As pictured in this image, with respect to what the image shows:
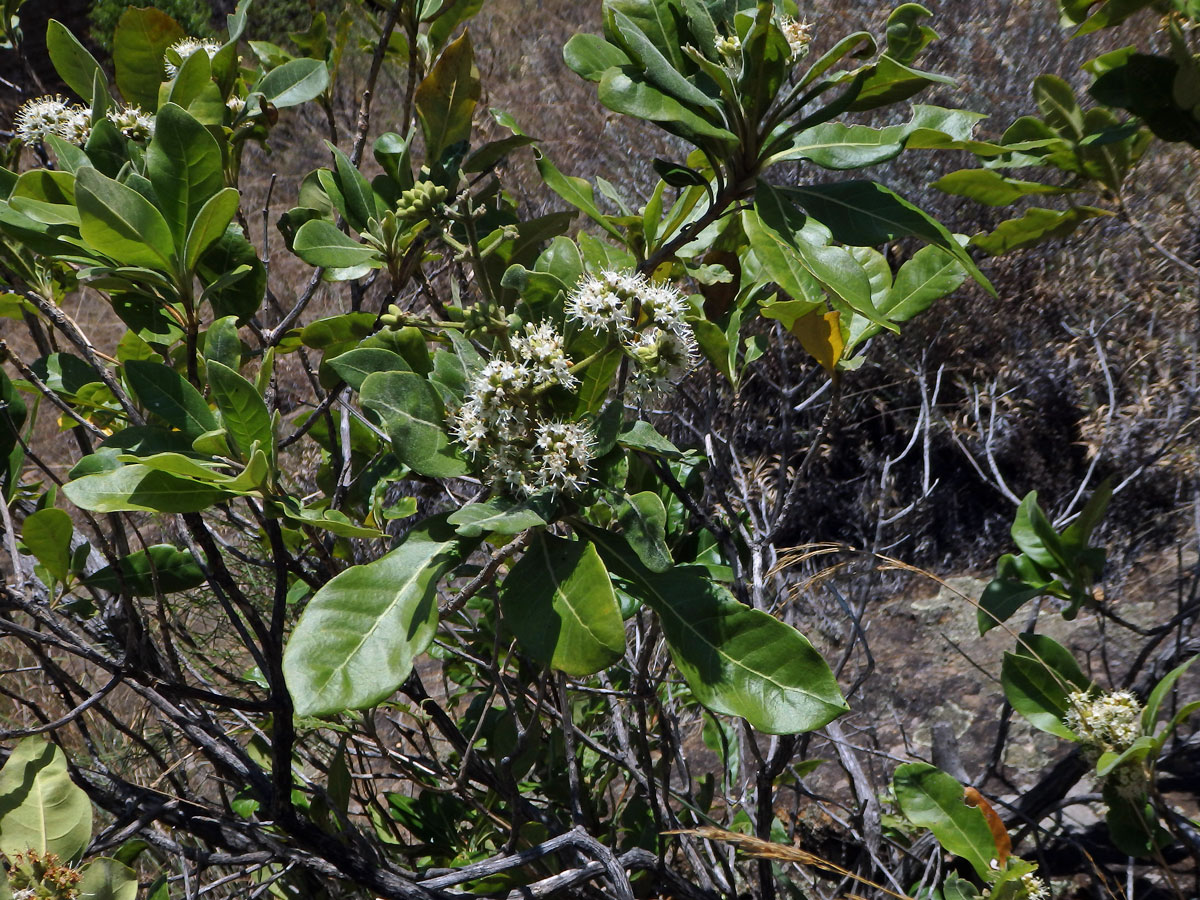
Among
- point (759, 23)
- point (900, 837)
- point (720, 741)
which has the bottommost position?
point (900, 837)

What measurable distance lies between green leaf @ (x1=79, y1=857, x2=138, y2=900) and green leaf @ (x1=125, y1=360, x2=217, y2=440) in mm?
536

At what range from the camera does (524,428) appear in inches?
41.1

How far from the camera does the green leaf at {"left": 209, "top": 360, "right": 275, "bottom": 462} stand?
1061mm

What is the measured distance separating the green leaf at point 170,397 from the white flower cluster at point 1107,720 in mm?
1338

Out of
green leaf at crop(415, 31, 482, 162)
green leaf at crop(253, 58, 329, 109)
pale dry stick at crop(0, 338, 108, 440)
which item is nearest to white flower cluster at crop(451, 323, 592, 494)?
green leaf at crop(415, 31, 482, 162)

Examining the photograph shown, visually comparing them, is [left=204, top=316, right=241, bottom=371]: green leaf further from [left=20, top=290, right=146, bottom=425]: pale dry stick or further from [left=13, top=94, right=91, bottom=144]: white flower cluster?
[left=13, top=94, right=91, bottom=144]: white flower cluster

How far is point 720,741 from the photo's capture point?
2.00 meters

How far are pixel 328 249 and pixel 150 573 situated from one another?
0.59 m

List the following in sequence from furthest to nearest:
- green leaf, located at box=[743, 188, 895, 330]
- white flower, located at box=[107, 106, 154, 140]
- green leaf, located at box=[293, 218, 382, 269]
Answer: white flower, located at box=[107, 106, 154, 140], green leaf, located at box=[293, 218, 382, 269], green leaf, located at box=[743, 188, 895, 330]

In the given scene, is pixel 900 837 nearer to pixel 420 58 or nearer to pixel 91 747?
pixel 91 747

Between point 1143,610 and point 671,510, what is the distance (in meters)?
1.94

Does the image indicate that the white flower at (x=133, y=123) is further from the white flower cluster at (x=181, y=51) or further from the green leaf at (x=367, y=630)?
the green leaf at (x=367, y=630)

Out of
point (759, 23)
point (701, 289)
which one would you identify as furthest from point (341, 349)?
point (759, 23)

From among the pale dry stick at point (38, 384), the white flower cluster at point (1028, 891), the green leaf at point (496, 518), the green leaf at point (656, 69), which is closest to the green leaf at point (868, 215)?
the green leaf at point (656, 69)
